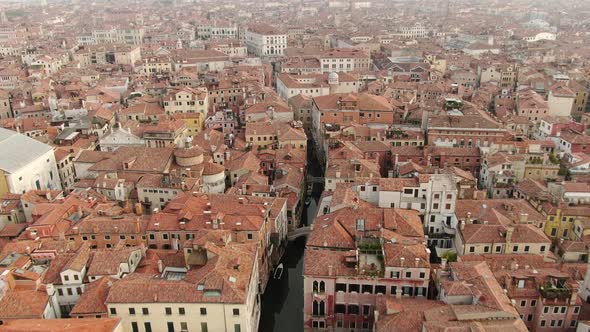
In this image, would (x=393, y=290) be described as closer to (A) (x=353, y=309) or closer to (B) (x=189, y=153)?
(A) (x=353, y=309)

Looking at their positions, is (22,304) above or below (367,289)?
above

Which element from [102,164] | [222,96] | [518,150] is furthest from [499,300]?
[222,96]

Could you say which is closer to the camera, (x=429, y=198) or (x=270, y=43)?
(x=429, y=198)

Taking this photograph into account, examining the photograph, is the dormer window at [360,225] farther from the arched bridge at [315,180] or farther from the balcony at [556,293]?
the arched bridge at [315,180]

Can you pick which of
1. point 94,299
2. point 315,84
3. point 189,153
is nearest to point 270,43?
point 315,84

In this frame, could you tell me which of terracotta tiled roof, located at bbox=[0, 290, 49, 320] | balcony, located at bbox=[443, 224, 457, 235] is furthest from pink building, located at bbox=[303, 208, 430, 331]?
terracotta tiled roof, located at bbox=[0, 290, 49, 320]

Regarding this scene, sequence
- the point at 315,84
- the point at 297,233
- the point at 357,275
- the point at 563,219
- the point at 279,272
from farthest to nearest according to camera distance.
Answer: the point at 315,84, the point at 297,233, the point at 279,272, the point at 563,219, the point at 357,275

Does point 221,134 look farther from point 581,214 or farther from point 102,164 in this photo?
point 581,214

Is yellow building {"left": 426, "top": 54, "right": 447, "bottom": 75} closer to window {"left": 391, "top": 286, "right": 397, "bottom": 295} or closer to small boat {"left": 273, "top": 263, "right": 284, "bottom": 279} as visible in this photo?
small boat {"left": 273, "top": 263, "right": 284, "bottom": 279}
